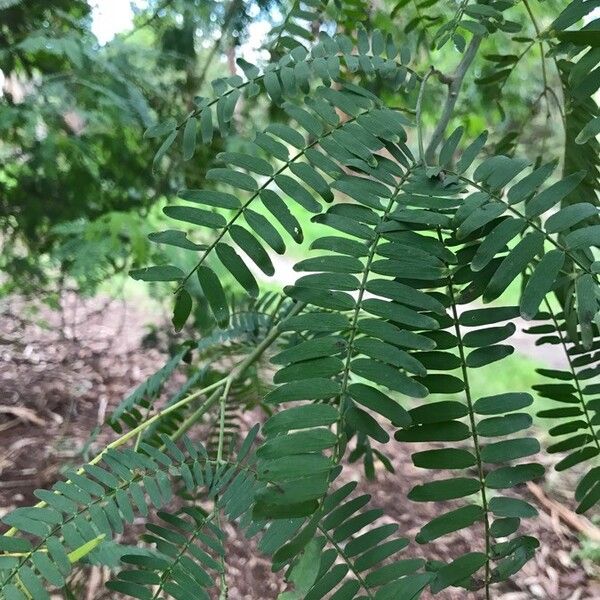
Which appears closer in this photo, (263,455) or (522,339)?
(263,455)

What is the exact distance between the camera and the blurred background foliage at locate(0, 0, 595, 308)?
1150 mm

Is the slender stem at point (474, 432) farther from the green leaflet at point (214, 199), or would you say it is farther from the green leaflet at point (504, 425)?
the green leaflet at point (214, 199)

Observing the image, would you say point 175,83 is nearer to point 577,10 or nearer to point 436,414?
point 577,10

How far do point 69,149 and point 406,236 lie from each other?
3.67 ft

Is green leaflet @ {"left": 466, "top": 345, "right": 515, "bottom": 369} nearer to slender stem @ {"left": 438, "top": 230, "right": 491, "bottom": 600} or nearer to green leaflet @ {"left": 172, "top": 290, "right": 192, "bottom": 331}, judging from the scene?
slender stem @ {"left": 438, "top": 230, "right": 491, "bottom": 600}

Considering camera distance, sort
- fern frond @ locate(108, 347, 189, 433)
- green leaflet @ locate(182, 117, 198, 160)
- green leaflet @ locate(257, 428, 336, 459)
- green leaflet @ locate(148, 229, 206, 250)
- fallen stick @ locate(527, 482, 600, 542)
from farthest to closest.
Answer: fallen stick @ locate(527, 482, 600, 542) → fern frond @ locate(108, 347, 189, 433) → green leaflet @ locate(182, 117, 198, 160) → green leaflet @ locate(148, 229, 206, 250) → green leaflet @ locate(257, 428, 336, 459)

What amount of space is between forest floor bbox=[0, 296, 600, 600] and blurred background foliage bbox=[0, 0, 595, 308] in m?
0.29

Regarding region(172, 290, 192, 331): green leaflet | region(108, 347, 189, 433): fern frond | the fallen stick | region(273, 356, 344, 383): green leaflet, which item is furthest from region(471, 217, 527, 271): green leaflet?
the fallen stick

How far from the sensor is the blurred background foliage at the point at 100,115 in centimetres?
115

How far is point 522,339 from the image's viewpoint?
3043 mm

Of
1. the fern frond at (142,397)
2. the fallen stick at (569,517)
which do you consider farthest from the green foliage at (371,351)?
the fallen stick at (569,517)

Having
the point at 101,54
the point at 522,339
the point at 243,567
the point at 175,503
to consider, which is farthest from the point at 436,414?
the point at 522,339

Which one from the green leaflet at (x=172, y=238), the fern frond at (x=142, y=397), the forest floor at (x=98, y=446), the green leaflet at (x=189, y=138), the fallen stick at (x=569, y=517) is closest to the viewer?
the green leaflet at (x=172, y=238)

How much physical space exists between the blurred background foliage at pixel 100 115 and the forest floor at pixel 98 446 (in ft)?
0.95
